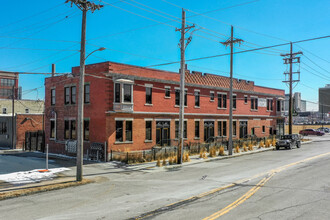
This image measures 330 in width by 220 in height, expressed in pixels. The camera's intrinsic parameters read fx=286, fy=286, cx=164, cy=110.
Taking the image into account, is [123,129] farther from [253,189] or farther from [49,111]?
[253,189]

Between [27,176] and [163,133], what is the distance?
1497cm

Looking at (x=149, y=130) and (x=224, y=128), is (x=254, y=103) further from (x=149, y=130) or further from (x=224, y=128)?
(x=149, y=130)

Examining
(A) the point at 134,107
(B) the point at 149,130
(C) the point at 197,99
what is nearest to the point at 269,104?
(C) the point at 197,99

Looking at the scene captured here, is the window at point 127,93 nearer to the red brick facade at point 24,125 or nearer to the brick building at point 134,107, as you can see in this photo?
the brick building at point 134,107

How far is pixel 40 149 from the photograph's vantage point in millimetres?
33438

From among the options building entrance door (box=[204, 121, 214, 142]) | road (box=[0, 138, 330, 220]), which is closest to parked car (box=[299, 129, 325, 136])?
building entrance door (box=[204, 121, 214, 142])

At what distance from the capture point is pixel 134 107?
88.7 ft

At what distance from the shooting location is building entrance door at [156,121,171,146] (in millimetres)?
29406

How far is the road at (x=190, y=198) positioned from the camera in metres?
9.54

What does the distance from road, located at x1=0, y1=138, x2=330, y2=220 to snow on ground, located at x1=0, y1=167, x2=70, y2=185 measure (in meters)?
3.23

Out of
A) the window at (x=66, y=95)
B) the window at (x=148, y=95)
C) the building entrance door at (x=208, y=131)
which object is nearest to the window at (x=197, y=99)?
the building entrance door at (x=208, y=131)

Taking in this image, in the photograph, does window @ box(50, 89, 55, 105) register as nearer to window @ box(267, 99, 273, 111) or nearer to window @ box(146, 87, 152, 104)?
window @ box(146, 87, 152, 104)

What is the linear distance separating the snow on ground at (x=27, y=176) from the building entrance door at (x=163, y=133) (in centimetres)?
1196

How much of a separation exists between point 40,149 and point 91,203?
25019 millimetres
